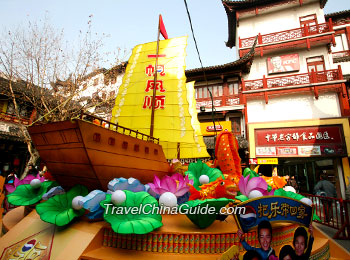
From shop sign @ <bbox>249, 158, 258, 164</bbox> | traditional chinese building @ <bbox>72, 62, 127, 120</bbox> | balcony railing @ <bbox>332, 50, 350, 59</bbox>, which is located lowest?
shop sign @ <bbox>249, 158, 258, 164</bbox>

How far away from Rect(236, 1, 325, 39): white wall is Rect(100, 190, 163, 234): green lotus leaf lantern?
1599cm

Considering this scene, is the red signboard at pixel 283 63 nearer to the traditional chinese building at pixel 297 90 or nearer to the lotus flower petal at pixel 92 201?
the traditional chinese building at pixel 297 90

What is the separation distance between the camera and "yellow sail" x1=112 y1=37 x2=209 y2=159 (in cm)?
585

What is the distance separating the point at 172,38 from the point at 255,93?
7.71 meters

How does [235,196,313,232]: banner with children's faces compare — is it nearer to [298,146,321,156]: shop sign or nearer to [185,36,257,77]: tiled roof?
[298,146,321,156]: shop sign

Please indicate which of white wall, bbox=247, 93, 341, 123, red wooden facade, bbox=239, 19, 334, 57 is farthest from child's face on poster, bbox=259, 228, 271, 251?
red wooden facade, bbox=239, 19, 334, 57

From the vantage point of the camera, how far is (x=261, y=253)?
4.50 ft

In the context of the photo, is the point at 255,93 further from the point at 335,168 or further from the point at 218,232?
the point at 218,232

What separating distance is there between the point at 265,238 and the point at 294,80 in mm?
13149

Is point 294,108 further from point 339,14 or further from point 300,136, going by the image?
point 339,14

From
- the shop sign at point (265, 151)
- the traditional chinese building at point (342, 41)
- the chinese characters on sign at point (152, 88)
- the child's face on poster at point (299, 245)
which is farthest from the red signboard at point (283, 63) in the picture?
the child's face on poster at point (299, 245)

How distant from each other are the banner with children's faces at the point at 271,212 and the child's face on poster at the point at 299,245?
8.2 inches

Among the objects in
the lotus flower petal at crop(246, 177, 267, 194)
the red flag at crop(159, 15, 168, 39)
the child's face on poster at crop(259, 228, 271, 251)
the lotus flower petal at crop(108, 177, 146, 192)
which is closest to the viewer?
the child's face on poster at crop(259, 228, 271, 251)

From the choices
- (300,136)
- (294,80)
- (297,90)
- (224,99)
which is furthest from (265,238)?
(294,80)
